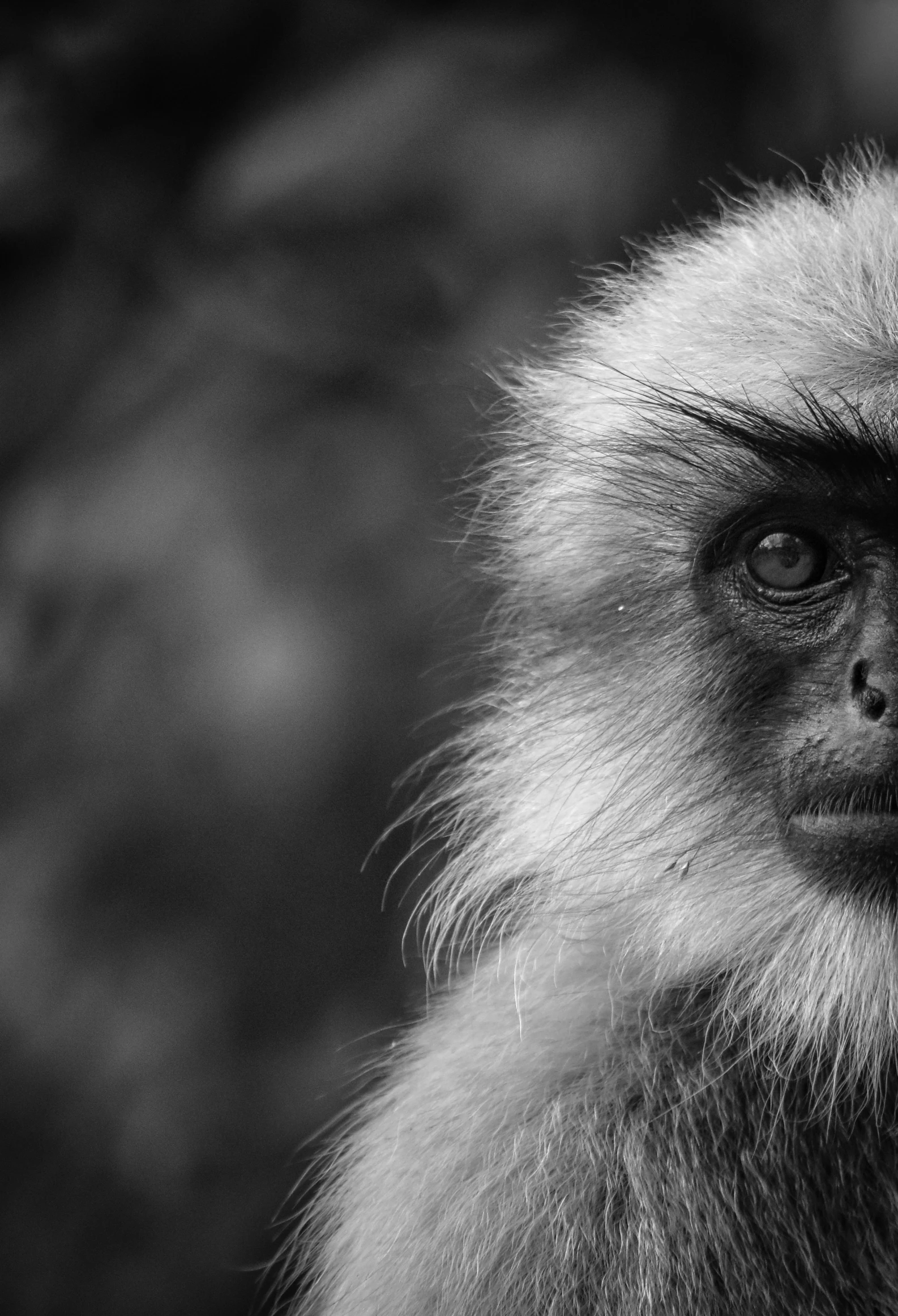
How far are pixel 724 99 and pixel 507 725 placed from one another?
91 centimetres

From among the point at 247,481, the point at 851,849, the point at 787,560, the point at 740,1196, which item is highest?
the point at 247,481

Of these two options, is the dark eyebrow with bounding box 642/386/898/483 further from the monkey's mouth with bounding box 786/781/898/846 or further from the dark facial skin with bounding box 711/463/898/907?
the monkey's mouth with bounding box 786/781/898/846

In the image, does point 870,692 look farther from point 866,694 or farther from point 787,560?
point 787,560

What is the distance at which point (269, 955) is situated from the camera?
1583 mm

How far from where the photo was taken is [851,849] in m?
1.10

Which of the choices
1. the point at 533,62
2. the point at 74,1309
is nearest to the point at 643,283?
the point at 533,62

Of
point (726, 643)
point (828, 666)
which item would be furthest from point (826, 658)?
point (726, 643)

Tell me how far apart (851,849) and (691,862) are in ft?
0.57

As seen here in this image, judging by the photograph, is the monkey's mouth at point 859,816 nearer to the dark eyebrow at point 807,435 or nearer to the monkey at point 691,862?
the monkey at point 691,862

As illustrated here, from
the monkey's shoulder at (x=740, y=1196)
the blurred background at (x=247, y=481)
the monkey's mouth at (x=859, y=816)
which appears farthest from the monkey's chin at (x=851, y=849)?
the blurred background at (x=247, y=481)

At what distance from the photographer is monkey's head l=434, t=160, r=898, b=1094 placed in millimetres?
1118

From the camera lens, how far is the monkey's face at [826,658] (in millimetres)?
1061

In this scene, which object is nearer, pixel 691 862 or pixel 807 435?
pixel 807 435

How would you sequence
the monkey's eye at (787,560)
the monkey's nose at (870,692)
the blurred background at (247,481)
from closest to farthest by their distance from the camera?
the monkey's nose at (870,692)
the monkey's eye at (787,560)
the blurred background at (247,481)
